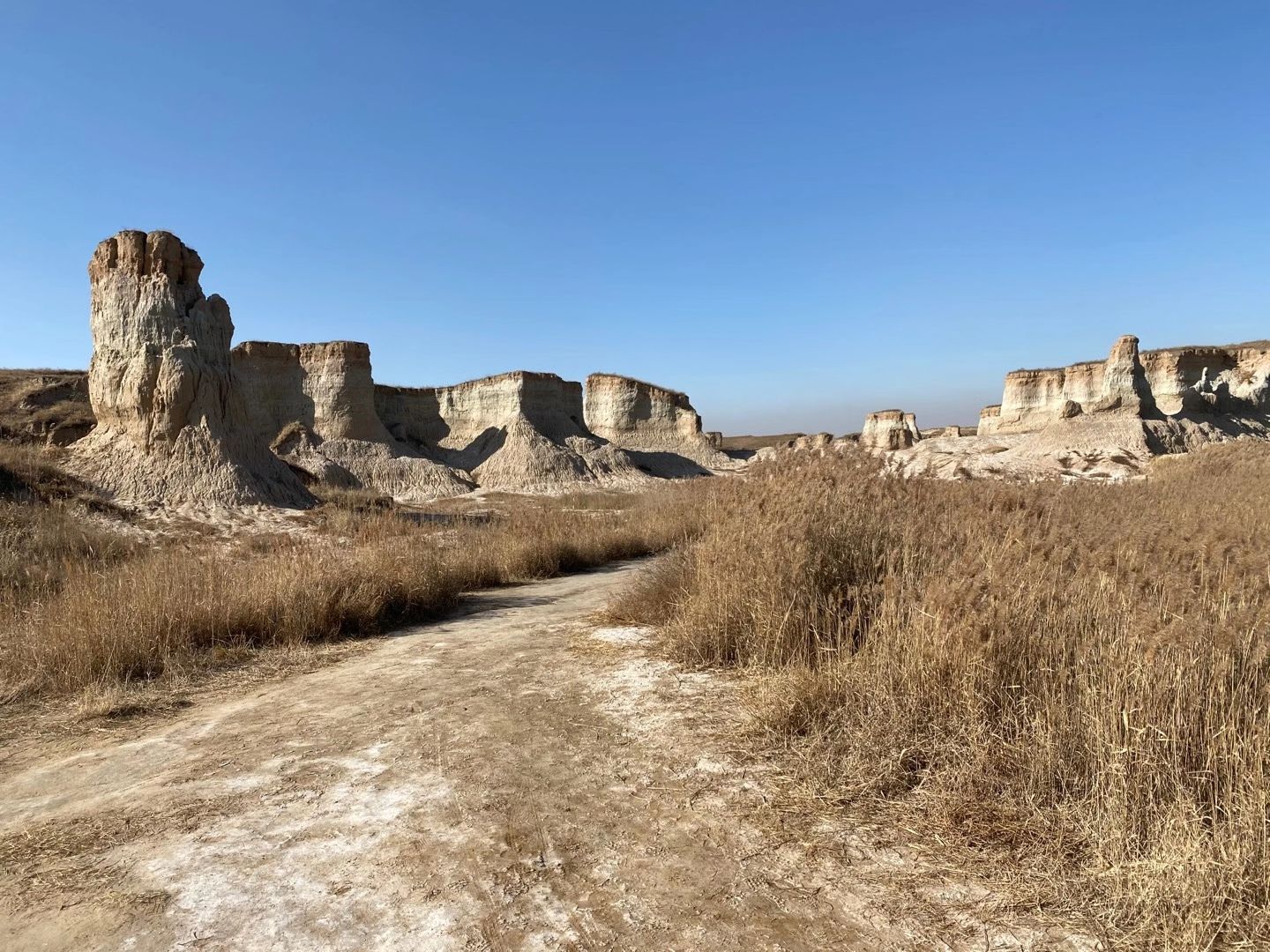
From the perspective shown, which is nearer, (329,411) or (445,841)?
(445,841)

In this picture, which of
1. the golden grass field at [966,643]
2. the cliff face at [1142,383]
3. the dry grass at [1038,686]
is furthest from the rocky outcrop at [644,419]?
the dry grass at [1038,686]

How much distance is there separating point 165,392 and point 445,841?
18.8m

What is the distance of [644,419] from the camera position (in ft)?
182

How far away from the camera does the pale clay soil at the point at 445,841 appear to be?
218cm

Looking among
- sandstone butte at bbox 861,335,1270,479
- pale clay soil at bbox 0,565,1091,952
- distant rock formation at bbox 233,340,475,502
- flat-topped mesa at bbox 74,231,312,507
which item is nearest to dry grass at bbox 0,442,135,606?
flat-topped mesa at bbox 74,231,312,507

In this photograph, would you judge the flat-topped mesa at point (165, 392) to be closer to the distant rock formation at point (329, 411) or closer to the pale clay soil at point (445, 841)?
the pale clay soil at point (445, 841)

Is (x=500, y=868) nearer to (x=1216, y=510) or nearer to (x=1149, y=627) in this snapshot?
(x=1149, y=627)

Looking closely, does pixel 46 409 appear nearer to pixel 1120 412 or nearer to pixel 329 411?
pixel 329 411

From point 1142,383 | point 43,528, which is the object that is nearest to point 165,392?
point 43,528

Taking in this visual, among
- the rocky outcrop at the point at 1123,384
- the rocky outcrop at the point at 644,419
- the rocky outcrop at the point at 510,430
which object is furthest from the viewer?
the rocky outcrop at the point at 644,419

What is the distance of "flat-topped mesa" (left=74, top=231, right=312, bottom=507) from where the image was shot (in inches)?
655

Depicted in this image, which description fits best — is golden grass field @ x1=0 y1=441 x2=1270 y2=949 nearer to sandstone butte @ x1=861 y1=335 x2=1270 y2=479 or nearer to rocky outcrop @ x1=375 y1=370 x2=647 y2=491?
sandstone butte @ x1=861 y1=335 x2=1270 y2=479

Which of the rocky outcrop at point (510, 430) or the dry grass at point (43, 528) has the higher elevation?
the rocky outcrop at point (510, 430)

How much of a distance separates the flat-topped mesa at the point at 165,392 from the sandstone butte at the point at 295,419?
1.5 inches
